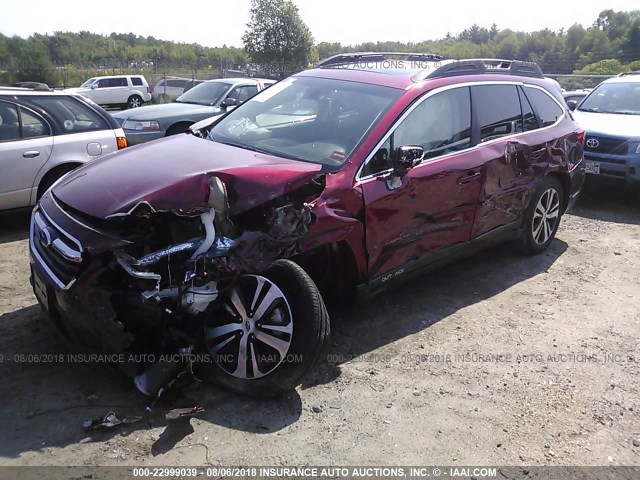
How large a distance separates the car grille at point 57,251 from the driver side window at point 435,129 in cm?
186

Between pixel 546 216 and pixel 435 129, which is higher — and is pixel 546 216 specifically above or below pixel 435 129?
below

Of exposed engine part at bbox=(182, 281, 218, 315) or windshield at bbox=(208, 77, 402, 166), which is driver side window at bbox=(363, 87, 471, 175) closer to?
windshield at bbox=(208, 77, 402, 166)

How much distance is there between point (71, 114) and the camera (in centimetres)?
639

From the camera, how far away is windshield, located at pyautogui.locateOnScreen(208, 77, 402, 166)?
13.0ft

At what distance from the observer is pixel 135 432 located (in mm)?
2914

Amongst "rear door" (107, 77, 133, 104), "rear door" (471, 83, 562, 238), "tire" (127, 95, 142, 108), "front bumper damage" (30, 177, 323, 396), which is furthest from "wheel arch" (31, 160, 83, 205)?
"rear door" (107, 77, 133, 104)

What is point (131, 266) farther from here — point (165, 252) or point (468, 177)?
point (468, 177)

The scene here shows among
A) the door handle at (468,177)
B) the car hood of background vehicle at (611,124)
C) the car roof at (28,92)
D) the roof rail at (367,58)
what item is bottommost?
the car hood of background vehicle at (611,124)

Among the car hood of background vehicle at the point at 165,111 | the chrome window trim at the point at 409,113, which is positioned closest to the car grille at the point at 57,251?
the chrome window trim at the point at 409,113

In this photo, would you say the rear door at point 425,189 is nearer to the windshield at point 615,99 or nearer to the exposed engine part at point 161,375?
the exposed engine part at point 161,375

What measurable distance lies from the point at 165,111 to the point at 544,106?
666cm

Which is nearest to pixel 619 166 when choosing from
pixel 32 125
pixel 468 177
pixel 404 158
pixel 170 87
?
pixel 468 177

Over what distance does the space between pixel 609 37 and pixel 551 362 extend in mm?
59512

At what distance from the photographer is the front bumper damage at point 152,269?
2.88 meters
